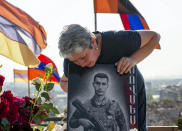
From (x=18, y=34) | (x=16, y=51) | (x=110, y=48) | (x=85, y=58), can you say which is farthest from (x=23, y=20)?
(x=85, y=58)

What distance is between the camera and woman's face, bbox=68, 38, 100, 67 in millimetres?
1172

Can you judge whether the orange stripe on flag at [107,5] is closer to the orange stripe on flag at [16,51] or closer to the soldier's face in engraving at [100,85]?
the orange stripe on flag at [16,51]

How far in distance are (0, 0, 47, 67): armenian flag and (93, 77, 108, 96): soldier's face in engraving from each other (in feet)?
3.46

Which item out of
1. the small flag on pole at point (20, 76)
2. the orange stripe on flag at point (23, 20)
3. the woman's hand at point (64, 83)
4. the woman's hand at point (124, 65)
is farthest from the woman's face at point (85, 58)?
the small flag on pole at point (20, 76)

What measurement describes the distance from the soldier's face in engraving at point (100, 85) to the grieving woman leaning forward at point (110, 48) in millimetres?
65

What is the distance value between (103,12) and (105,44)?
2724 millimetres

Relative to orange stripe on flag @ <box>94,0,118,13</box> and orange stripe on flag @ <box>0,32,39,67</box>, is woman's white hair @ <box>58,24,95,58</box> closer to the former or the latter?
orange stripe on flag @ <box>0,32,39,67</box>

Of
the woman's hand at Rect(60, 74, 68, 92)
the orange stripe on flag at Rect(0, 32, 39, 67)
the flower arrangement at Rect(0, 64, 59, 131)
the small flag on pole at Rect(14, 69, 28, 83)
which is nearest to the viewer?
the flower arrangement at Rect(0, 64, 59, 131)

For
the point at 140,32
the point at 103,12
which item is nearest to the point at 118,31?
the point at 140,32

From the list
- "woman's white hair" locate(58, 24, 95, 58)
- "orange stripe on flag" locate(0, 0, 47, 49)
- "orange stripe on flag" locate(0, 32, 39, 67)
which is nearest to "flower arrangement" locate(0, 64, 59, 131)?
"woman's white hair" locate(58, 24, 95, 58)

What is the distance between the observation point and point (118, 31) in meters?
1.41

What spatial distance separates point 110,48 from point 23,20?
2.15 metres

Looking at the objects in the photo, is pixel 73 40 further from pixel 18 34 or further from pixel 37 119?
pixel 18 34

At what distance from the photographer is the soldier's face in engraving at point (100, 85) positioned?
3.90 ft
